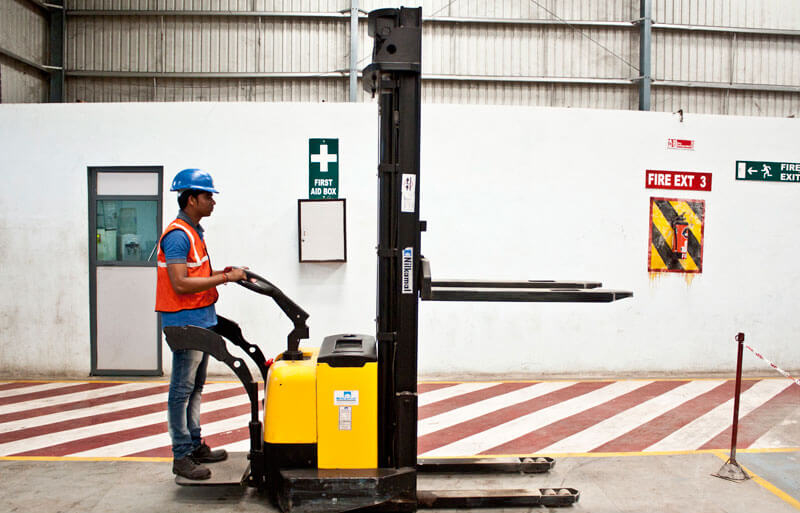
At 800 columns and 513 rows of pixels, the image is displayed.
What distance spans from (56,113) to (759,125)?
8024 millimetres

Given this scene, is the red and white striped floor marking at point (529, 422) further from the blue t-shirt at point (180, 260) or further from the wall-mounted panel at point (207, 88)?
the wall-mounted panel at point (207, 88)

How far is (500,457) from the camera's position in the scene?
173 inches

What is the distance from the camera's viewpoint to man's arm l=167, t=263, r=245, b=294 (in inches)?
147

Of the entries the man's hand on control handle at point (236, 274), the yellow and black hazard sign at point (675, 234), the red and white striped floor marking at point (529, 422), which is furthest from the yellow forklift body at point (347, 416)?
the yellow and black hazard sign at point (675, 234)

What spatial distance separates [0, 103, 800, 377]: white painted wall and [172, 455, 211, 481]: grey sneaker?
3.06 meters

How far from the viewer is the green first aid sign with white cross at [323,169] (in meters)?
6.83

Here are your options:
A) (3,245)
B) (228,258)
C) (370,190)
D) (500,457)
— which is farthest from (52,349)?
(500,457)

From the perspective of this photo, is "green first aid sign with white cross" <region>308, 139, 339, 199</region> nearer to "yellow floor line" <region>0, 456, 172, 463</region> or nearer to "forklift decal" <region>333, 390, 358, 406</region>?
"yellow floor line" <region>0, 456, 172, 463</region>

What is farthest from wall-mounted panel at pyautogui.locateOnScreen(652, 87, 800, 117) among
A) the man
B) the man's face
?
the man

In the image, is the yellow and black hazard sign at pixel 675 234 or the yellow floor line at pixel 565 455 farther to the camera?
the yellow and black hazard sign at pixel 675 234

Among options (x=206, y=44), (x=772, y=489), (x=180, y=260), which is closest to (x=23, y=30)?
(x=206, y=44)

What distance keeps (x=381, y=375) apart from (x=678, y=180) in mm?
5109

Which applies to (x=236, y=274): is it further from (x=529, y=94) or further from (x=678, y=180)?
(x=529, y=94)

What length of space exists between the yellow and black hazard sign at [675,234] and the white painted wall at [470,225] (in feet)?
0.39
